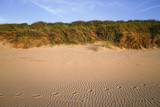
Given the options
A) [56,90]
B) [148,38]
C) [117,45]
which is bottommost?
[56,90]

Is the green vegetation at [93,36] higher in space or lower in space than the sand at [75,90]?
higher

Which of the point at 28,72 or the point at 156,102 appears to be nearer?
the point at 156,102

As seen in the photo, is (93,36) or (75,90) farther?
(93,36)

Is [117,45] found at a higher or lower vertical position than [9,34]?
lower

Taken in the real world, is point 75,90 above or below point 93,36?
below

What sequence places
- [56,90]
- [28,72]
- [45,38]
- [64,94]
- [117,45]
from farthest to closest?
1. [45,38]
2. [117,45]
3. [28,72]
4. [56,90]
5. [64,94]

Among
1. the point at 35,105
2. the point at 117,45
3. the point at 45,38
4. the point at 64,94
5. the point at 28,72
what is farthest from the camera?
the point at 45,38

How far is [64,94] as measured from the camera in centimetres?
194

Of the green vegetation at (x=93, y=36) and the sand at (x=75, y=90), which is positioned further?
the green vegetation at (x=93, y=36)

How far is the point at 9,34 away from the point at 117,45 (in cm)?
791

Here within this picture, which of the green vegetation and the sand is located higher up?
the green vegetation

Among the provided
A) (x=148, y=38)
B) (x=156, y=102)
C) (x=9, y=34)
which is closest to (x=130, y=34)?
(x=148, y=38)

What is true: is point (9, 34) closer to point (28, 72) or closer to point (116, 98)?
point (28, 72)

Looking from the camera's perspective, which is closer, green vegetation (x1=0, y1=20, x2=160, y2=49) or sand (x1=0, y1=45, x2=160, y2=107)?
sand (x1=0, y1=45, x2=160, y2=107)
